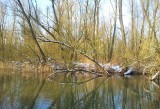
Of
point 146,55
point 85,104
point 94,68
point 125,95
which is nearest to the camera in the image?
point 85,104

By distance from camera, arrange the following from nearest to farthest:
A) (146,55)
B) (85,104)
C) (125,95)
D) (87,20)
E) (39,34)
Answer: (85,104) < (125,95) < (146,55) < (39,34) < (87,20)

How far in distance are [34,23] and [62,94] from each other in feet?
35.4

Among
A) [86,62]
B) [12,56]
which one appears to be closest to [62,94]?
[86,62]

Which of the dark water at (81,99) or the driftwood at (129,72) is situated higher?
the driftwood at (129,72)

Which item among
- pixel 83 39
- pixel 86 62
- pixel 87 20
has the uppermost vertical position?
pixel 87 20

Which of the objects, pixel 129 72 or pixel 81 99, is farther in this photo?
pixel 129 72

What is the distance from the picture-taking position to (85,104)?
35.7ft

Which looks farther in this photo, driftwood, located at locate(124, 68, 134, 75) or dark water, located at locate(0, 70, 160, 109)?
driftwood, located at locate(124, 68, 134, 75)

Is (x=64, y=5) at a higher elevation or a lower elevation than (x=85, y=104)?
higher

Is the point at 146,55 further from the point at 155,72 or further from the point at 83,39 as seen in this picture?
the point at 83,39

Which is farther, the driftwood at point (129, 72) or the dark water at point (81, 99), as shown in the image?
the driftwood at point (129, 72)

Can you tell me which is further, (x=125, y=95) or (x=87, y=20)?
(x=87, y=20)

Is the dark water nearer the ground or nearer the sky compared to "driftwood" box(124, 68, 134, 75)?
nearer the ground

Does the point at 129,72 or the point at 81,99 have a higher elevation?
the point at 129,72
